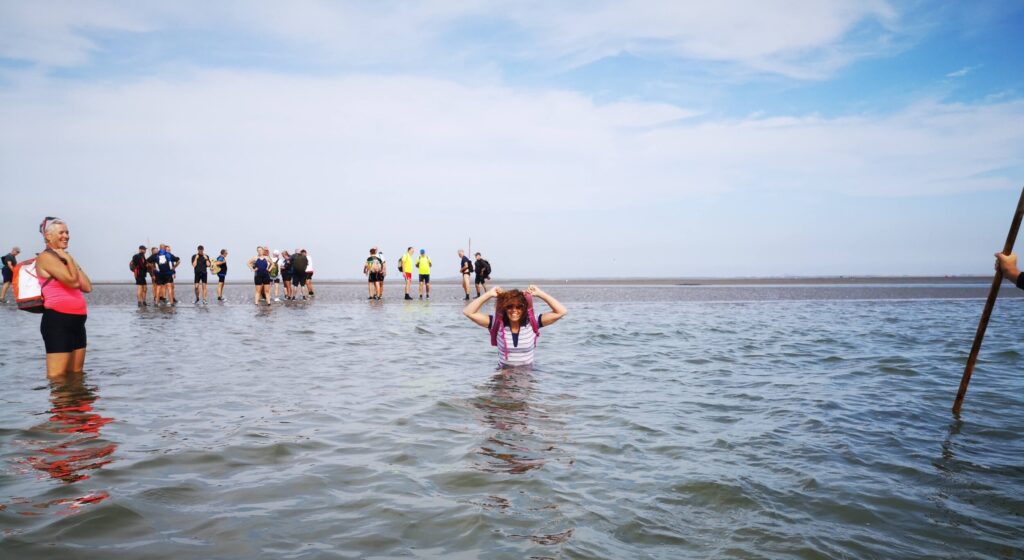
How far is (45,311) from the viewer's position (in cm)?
746

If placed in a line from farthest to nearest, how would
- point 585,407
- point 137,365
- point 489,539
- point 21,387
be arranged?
point 137,365
point 21,387
point 585,407
point 489,539

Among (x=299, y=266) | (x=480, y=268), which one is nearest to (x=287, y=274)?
(x=299, y=266)

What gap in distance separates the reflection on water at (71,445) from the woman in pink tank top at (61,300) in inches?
24.1

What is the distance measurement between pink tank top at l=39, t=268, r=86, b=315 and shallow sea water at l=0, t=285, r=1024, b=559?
102 centimetres

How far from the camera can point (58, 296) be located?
7387 millimetres

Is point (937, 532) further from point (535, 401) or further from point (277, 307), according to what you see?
point (277, 307)

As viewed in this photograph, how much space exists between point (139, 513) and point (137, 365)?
6.77m

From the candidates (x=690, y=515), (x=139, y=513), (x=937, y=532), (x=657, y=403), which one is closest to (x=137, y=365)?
(x=139, y=513)

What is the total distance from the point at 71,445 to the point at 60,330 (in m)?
2.85

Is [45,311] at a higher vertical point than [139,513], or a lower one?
higher

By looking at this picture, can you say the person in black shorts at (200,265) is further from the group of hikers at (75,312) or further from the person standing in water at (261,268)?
the group of hikers at (75,312)

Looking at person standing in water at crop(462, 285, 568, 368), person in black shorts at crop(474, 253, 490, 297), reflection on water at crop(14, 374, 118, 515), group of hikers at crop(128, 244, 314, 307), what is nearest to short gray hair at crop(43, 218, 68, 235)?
reflection on water at crop(14, 374, 118, 515)

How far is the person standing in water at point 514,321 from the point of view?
8773 millimetres

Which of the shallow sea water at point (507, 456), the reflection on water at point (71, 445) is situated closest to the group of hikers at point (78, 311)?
the shallow sea water at point (507, 456)
